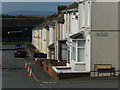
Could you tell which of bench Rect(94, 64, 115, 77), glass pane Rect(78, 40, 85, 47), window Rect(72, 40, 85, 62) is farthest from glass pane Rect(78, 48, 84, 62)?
bench Rect(94, 64, 115, 77)

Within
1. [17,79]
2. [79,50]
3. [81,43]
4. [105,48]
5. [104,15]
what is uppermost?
[104,15]

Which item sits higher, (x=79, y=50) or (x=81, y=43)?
(x=81, y=43)

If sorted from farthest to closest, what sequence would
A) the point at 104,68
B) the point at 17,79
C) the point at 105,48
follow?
the point at 17,79 < the point at 105,48 < the point at 104,68

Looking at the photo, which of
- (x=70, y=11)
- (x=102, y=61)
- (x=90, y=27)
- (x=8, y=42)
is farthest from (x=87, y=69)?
(x=8, y=42)

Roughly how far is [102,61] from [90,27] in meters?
2.48

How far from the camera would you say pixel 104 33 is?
2375 cm

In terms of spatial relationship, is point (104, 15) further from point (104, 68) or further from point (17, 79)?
point (17, 79)

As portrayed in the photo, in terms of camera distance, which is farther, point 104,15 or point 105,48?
point 105,48

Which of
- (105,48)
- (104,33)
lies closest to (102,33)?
(104,33)

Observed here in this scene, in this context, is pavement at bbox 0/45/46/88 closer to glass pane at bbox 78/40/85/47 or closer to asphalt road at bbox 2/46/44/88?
asphalt road at bbox 2/46/44/88

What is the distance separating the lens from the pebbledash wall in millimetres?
23641

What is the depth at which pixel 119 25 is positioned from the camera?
77.7 ft

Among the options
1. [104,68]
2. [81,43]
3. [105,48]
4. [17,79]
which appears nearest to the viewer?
[104,68]

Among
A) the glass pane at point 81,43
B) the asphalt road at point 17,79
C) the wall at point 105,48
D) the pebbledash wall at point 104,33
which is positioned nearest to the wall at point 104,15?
the pebbledash wall at point 104,33
